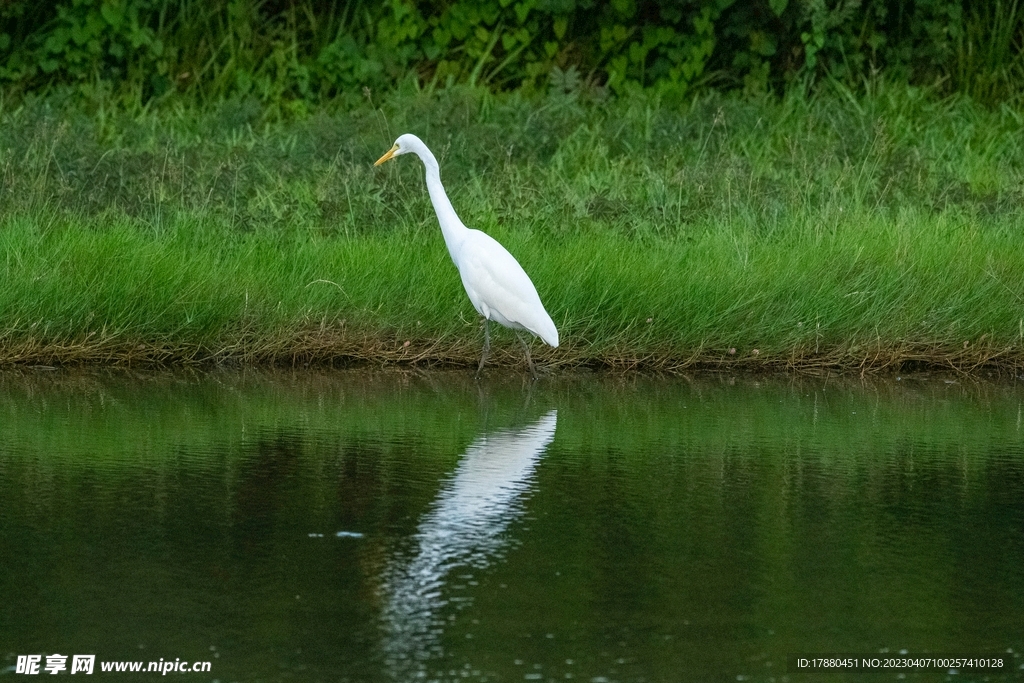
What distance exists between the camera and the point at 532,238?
866cm

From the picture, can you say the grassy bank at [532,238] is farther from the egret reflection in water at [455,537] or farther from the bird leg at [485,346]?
the egret reflection in water at [455,537]

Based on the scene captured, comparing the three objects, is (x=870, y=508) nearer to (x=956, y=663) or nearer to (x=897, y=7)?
(x=956, y=663)

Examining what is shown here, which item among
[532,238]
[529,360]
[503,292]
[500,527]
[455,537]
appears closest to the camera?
[455,537]

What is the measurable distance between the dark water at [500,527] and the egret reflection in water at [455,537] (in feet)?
0.04

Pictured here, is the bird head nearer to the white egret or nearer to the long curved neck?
the long curved neck

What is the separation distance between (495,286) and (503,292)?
48 millimetres

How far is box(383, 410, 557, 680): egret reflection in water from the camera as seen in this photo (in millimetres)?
3914

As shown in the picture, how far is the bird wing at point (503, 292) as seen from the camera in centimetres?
736

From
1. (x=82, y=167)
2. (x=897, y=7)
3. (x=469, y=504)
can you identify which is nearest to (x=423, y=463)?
(x=469, y=504)

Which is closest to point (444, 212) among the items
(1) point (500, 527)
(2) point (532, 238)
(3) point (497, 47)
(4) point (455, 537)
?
(2) point (532, 238)

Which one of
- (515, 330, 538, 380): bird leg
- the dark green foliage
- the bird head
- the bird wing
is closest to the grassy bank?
(515, 330, 538, 380): bird leg

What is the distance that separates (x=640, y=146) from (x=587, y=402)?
177 inches

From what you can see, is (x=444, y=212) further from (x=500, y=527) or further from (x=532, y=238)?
(x=500, y=527)

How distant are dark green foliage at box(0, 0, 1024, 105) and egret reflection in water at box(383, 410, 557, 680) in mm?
6749
